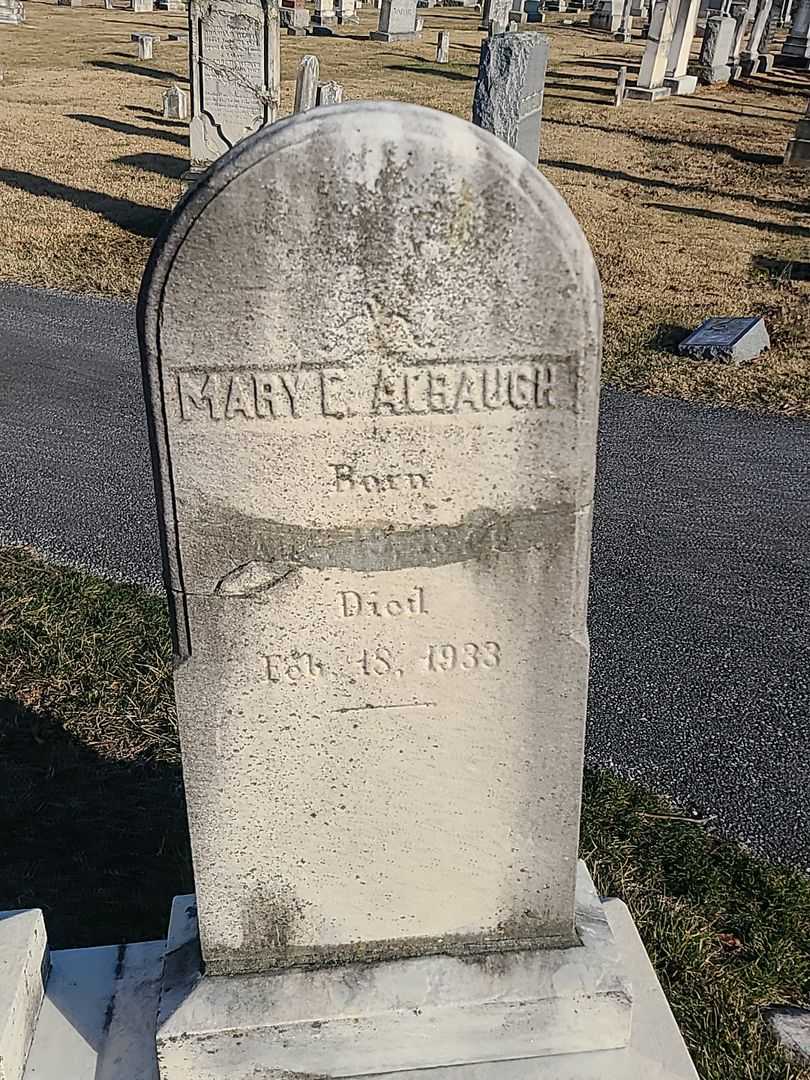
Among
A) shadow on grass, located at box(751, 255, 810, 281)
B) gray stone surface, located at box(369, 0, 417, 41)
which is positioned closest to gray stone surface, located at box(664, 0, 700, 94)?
gray stone surface, located at box(369, 0, 417, 41)

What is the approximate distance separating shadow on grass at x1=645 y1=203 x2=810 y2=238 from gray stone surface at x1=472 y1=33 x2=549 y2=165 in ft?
9.24

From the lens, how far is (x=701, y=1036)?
2.78 m

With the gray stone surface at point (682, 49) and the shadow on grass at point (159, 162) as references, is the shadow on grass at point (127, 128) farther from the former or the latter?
the gray stone surface at point (682, 49)

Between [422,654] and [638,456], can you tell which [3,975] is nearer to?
[422,654]

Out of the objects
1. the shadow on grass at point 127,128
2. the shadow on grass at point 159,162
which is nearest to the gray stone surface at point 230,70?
the shadow on grass at point 159,162

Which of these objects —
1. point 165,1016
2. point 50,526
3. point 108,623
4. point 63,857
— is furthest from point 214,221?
point 50,526

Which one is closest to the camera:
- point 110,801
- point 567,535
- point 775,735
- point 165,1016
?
point 567,535

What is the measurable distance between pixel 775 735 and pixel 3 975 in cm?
307

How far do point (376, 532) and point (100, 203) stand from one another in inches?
438

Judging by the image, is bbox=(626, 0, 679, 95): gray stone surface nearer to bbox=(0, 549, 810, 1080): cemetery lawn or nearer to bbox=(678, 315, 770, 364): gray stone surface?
bbox=(678, 315, 770, 364): gray stone surface

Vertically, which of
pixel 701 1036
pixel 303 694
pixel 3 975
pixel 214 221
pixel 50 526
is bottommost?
pixel 50 526

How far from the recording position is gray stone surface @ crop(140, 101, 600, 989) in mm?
1828

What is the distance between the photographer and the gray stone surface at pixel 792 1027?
9.05 ft

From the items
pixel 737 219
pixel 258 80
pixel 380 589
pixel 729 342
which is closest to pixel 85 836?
pixel 380 589
